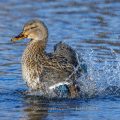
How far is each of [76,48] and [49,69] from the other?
3.10m

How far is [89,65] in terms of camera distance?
12.4 m

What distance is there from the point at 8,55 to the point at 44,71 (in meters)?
2.87

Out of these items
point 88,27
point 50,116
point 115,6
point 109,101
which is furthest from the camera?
point 115,6

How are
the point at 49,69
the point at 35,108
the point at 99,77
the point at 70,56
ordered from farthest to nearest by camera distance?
the point at 99,77, the point at 70,56, the point at 49,69, the point at 35,108

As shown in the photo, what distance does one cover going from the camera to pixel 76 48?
14.6m

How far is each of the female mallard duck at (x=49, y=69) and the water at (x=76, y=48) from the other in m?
0.23

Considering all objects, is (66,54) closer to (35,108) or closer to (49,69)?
(49,69)

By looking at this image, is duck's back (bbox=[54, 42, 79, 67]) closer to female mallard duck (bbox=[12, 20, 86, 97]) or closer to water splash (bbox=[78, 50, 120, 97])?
female mallard duck (bbox=[12, 20, 86, 97])

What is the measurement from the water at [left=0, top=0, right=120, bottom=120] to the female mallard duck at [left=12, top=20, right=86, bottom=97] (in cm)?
23

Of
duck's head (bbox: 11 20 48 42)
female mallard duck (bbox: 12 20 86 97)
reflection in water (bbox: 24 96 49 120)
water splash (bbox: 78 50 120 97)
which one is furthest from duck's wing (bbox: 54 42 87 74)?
reflection in water (bbox: 24 96 49 120)

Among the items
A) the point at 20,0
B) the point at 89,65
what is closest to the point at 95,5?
the point at 20,0

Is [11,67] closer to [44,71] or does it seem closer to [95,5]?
[44,71]

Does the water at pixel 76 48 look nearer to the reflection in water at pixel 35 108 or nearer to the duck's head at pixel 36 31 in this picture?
the reflection in water at pixel 35 108

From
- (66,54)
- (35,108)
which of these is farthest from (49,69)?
(35,108)
